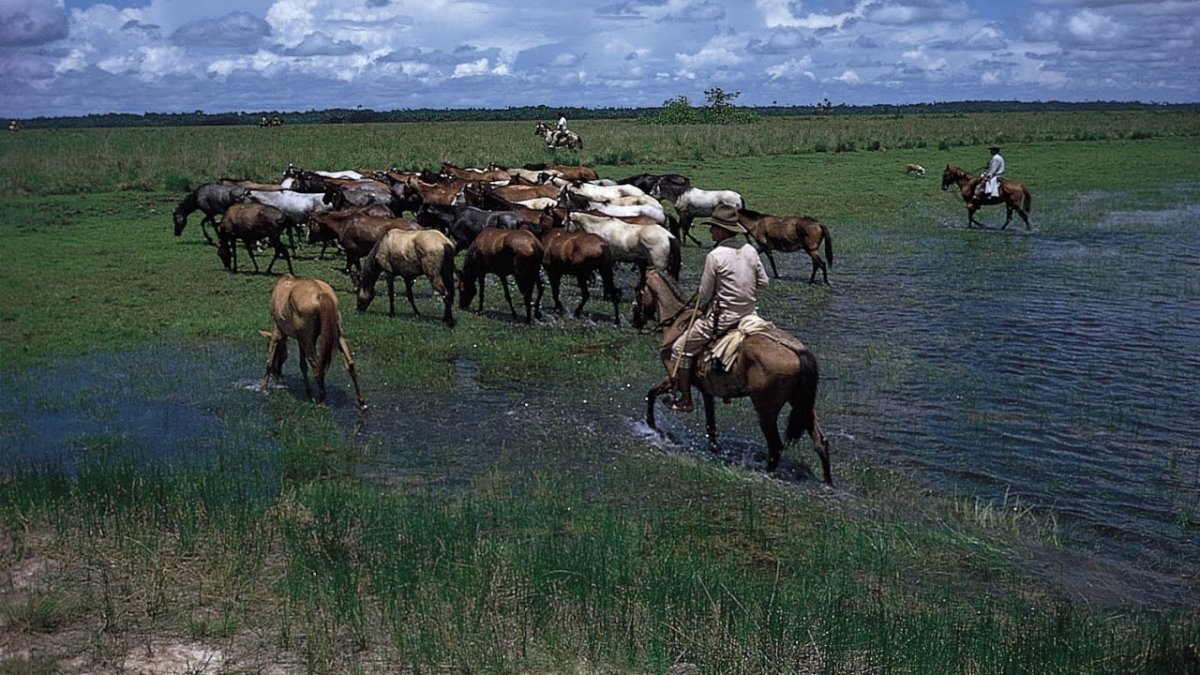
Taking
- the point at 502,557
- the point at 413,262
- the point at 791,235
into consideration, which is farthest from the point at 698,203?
the point at 502,557

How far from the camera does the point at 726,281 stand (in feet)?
29.2

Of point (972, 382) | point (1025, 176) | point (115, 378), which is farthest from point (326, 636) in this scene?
point (1025, 176)

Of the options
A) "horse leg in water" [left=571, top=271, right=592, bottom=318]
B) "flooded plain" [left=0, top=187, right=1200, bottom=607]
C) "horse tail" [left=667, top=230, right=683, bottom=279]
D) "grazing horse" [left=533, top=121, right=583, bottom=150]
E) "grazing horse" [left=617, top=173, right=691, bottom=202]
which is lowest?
"flooded plain" [left=0, top=187, right=1200, bottom=607]

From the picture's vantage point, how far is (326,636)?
5.33 metres

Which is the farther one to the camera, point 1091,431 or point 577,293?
point 577,293

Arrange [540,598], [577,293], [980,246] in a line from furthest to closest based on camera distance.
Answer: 1. [980,246]
2. [577,293]
3. [540,598]

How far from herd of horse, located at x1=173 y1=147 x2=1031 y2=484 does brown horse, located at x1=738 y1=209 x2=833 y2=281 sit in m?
0.02

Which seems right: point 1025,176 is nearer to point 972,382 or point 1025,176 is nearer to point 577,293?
point 577,293

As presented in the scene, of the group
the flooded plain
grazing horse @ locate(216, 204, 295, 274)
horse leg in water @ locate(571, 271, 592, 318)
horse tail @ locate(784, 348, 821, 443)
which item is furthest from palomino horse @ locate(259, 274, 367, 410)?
grazing horse @ locate(216, 204, 295, 274)

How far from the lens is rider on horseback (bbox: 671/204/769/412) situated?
8.87 m

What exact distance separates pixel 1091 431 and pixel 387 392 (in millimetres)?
7228

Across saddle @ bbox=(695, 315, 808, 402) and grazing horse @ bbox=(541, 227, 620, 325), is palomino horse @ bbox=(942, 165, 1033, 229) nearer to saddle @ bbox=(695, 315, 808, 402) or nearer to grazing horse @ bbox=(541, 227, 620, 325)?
grazing horse @ bbox=(541, 227, 620, 325)

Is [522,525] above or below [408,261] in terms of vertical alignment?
below

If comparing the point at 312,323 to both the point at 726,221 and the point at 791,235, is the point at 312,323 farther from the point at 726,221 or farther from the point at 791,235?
the point at 791,235
